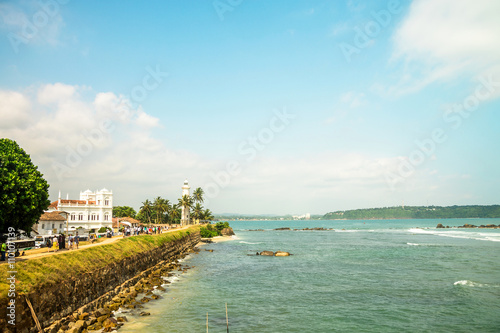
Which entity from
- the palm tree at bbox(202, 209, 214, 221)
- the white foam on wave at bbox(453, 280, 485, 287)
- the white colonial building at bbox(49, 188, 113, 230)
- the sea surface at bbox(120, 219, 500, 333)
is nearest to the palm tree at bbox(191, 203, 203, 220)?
the palm tree at bbox(202, 209, 214, 221)

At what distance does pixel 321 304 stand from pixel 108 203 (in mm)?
60282

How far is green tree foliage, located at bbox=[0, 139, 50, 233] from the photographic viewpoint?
28500 mm

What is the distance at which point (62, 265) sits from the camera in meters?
22.5

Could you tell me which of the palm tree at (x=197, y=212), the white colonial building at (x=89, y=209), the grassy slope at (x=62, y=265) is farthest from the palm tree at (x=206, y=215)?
the grassy slope at (x=62, y=265)

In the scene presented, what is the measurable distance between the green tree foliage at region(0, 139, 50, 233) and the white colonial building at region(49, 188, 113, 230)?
116ft

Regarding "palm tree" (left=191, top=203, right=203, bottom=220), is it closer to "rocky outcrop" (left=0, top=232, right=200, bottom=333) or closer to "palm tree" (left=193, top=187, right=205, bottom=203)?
"palm tree" (left=193, top=187, right=205, bottom=203)

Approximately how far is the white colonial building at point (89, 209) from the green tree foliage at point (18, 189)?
35281mm

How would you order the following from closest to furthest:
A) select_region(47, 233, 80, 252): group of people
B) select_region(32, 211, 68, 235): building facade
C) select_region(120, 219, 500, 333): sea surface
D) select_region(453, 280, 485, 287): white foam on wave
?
select_region(120, 219, 500, 333): sea surface
select_region(47, 233, 80, 252): group of people
select_region(453, 280, 485, 287): white foam on wave
select_region(32, 211, 68, 235): building facade

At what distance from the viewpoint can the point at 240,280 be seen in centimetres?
3731

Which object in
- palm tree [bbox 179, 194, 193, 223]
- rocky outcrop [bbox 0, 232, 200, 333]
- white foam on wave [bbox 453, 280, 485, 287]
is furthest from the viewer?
palm tree [bbox 179, 194, 193, 223]

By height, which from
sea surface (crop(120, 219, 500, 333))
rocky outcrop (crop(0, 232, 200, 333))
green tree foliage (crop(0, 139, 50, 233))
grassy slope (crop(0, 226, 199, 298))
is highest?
green tree foliage (crop(0, 139, 50, 233))

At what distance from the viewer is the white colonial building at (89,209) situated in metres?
66.5

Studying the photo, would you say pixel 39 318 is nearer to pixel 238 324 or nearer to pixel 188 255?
pixel 238 324

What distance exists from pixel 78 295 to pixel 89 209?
53.1 meters
